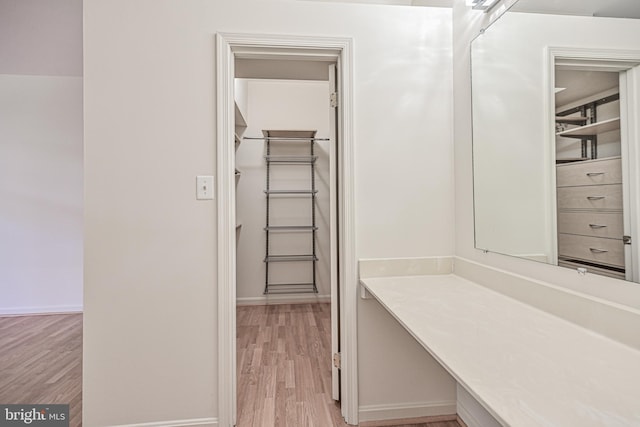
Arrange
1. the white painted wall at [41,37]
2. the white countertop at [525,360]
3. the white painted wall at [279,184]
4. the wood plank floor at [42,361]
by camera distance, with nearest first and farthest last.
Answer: the white countertop at [525,360] < the wood plank floor at [42,361] < the white painted wall at [41,37] < the white painted wall at [279,184]

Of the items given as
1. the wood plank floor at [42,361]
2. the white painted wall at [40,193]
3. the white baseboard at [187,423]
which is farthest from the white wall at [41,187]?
the white baseboard at [187,423]

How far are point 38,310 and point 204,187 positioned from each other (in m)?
3.12

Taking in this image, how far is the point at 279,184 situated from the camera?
12.1 ft

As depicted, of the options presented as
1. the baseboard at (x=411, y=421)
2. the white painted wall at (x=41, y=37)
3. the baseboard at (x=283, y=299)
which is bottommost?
the baseboard at (x=411, y=421)

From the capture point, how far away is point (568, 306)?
3.48ft

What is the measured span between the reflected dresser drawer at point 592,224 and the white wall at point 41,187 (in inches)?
159

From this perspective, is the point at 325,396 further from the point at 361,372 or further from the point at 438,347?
the point at 438,347

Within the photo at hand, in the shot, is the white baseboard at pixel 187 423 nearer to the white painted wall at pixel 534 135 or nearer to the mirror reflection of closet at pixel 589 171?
the white painted wall at pixel 534 135

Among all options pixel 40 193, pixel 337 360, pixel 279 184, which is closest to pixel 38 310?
pixel 40 193

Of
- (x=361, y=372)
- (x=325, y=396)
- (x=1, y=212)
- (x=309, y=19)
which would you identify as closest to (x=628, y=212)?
(x=361, y=372)

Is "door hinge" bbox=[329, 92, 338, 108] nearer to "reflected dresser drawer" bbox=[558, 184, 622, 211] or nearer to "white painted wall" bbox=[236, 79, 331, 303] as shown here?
"reflected dresser drawer" bbox=[558, 184, 622, 211]

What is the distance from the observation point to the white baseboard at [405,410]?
1.66m

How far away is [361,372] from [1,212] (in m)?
3.87

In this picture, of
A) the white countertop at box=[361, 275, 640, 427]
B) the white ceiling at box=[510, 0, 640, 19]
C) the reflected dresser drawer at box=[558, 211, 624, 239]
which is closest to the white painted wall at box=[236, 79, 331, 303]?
the white countertop at box=[361, 275, 640, 427]
